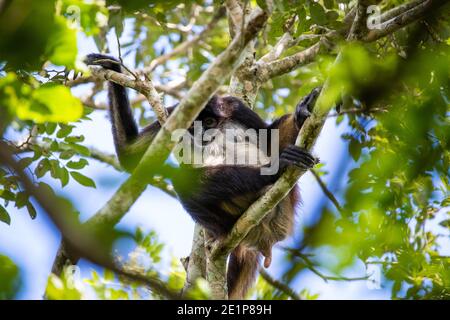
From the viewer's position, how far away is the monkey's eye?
5555 mm

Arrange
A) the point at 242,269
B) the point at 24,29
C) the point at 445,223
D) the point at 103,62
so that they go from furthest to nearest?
the point at 242,269, the point at 103,62, the point at 445,223, the point at 24,29

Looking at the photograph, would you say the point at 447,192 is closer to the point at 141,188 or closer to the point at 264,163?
the point at 264,163

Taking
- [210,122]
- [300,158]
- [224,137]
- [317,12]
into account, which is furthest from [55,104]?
[210,122]

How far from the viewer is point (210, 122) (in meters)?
5.59

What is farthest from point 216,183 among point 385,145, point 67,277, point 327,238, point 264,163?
point 327,238

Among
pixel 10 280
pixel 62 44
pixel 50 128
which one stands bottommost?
pixel 10 280

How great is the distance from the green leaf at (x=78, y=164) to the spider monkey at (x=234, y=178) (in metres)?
0.38

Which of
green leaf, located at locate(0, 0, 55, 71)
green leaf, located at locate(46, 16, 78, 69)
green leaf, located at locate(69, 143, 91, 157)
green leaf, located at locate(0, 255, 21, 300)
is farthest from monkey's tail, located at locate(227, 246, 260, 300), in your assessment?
green leaf, located at locate(0, 0, 55, 71)

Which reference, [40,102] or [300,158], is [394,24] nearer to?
[300,158]

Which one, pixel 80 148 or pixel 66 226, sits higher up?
pixel 80 148

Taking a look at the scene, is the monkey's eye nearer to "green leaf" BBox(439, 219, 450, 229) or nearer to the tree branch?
the tree branch

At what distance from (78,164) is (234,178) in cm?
128

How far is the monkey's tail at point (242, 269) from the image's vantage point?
5.32m

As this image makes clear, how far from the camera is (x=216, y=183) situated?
4625 mm
